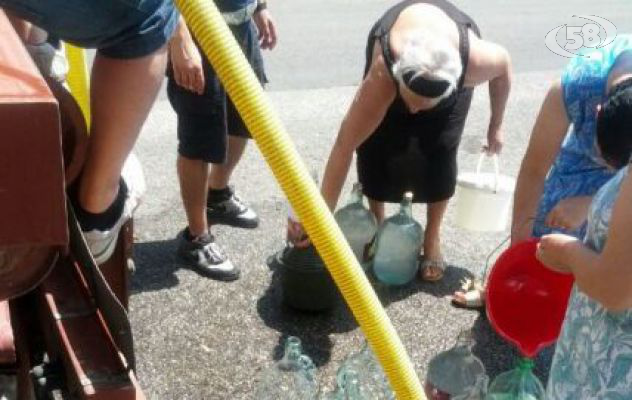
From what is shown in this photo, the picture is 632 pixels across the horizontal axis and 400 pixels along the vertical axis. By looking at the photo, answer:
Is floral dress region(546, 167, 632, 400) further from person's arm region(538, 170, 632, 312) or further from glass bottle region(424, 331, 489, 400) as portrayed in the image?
glass bottle region(424, 331, 489, 400)

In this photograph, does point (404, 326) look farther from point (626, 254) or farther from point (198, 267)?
point (626, 254)

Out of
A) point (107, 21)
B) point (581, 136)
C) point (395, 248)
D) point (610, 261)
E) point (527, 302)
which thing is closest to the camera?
point (107, 21)

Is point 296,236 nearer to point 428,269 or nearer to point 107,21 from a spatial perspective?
point 428,269

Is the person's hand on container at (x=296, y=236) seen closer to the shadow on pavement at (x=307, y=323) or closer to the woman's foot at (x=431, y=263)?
the shadow on pavement at (x=307, y=323)

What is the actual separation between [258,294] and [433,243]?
76 cm

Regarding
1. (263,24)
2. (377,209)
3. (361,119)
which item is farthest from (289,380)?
(263,24)

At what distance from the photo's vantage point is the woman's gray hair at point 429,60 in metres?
2.60

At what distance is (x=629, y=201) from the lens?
142 cm

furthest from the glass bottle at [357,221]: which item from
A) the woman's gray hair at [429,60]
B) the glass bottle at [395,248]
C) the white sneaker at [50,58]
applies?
the white sneaker at [50,58]

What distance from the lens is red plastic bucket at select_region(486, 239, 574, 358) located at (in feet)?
7.47

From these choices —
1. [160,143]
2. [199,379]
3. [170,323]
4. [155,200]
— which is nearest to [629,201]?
[199,379]

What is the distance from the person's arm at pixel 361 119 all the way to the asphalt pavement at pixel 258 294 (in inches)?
20.0

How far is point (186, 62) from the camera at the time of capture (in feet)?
8.92

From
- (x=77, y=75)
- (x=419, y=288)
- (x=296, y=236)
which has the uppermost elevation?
(x=77, y=75)
